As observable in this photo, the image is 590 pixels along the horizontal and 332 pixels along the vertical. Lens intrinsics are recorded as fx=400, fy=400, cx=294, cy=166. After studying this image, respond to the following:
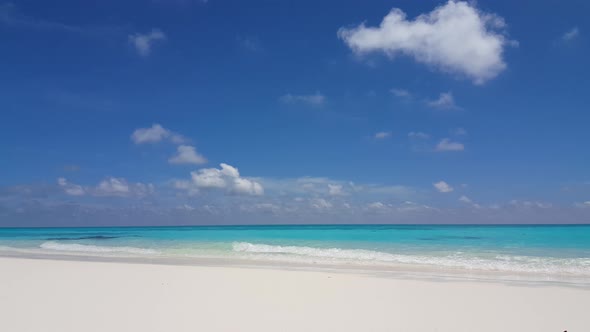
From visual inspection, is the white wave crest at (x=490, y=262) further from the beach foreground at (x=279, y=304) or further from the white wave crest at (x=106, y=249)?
the white wave crest at (x=106, y=249)

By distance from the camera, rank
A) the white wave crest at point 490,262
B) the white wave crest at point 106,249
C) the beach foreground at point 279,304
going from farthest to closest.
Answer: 1. the white wave crest at point 106,249
2. the white wave crest at point 490,262
3. the beach foreground at point 279,304

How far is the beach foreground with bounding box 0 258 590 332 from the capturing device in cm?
661

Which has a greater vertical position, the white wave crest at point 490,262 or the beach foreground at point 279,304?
the beach foreground at point 279,304

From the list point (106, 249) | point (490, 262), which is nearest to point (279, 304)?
point (490, 262)

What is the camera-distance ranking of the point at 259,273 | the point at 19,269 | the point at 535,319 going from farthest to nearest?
the point at 19,269, the point at 259,273, the point at 535,319

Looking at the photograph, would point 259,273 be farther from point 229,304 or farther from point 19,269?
point 19,269

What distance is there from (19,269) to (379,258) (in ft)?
47.8

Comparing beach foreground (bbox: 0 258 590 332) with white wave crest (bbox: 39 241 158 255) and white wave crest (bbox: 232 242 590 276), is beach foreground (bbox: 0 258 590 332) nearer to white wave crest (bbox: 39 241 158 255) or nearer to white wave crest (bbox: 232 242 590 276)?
white wave crest (bbox: 232 242 590 276)

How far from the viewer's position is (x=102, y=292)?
9.23m

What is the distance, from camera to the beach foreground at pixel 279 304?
6.61 metres

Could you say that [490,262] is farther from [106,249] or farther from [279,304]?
[106,249]

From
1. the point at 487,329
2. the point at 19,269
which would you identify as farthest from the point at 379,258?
the point at 19,269

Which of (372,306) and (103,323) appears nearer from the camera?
(103,323)

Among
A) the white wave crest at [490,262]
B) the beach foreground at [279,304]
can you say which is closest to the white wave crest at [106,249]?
the white wave crest at [490,262]
